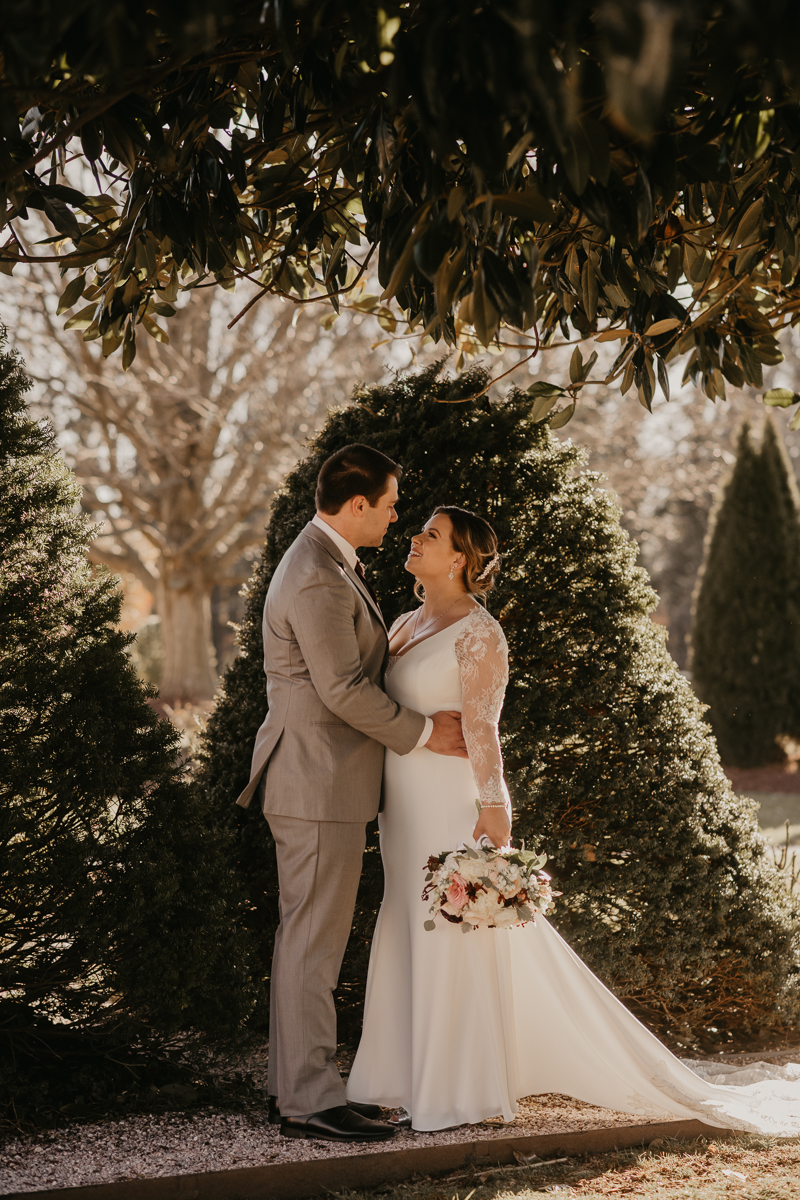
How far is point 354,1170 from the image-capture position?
331cm

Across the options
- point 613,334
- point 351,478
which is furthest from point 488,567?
point 613,334

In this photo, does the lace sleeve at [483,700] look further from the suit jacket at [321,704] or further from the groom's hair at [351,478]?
the groom's hair at [351,478]

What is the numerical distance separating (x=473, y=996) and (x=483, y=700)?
3.52 ft

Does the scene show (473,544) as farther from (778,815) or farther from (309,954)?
(778,815)

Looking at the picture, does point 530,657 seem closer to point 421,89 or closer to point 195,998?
point 195,998

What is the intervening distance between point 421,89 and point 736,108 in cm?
101

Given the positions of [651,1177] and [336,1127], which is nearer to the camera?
[651,1177]

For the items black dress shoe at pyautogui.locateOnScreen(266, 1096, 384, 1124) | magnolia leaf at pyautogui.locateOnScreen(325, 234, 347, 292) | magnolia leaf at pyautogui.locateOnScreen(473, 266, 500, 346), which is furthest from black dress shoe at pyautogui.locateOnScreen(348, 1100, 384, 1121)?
magnolia leaf at pyautogui.locateOnScreen(325, 234, 347, 292)

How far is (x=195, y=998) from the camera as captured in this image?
363 centimetres

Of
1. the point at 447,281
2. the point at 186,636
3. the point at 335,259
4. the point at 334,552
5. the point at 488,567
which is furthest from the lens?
the point at 186,636

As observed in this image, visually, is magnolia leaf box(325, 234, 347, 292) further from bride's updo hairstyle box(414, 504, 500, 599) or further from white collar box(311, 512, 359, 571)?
bride's updo hairstyle box(414, 504, 500, 599)

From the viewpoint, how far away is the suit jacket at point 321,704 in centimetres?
360

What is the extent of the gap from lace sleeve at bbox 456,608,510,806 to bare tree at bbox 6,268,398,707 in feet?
41.9

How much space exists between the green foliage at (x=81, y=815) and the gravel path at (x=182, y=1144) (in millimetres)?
354
